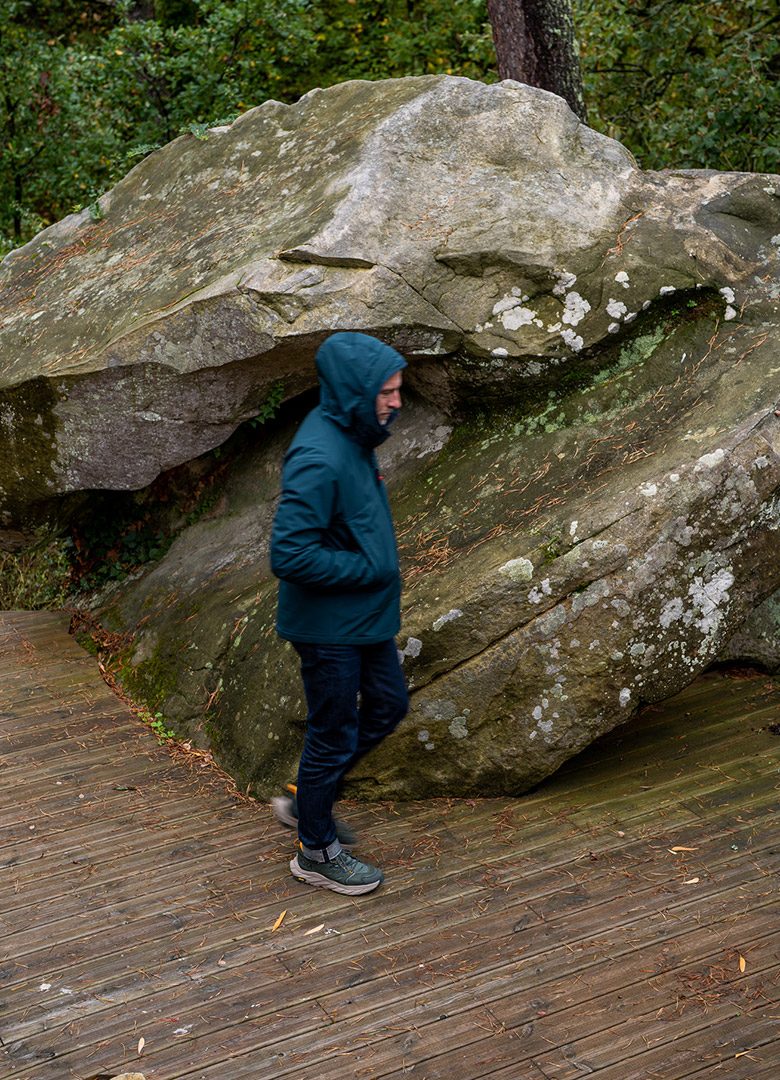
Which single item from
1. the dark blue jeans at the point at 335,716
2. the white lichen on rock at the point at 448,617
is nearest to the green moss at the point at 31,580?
the white lichen on rock at the point at 448,617

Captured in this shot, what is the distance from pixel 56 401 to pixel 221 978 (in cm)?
335

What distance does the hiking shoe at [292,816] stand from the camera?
497 cm

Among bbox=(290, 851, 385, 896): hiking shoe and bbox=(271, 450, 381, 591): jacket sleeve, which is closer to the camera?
bbox=(271, 450, 381, 591): jacket sleeve

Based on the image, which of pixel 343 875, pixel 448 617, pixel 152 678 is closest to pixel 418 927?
pixel 343 875

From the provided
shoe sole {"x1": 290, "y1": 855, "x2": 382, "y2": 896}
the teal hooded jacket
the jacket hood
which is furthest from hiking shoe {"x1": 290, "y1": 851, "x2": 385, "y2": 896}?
the jacket hood

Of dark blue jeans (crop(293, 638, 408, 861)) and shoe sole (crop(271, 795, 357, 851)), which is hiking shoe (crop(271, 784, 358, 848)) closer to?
shoe sole (crop(271, 795, 357, 851))

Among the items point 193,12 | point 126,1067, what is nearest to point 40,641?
point 126,1067

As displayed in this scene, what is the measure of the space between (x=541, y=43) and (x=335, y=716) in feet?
19.2

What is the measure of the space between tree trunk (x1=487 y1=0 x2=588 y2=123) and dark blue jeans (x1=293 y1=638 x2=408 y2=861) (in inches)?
214

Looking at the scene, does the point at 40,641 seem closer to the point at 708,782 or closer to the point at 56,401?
the point at 56,401

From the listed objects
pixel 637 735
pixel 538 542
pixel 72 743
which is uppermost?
pixel 538 542

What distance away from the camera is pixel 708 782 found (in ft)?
17.7

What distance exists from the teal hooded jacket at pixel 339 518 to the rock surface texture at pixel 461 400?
37.7 inches

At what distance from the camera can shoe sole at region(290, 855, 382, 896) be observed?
468cm
